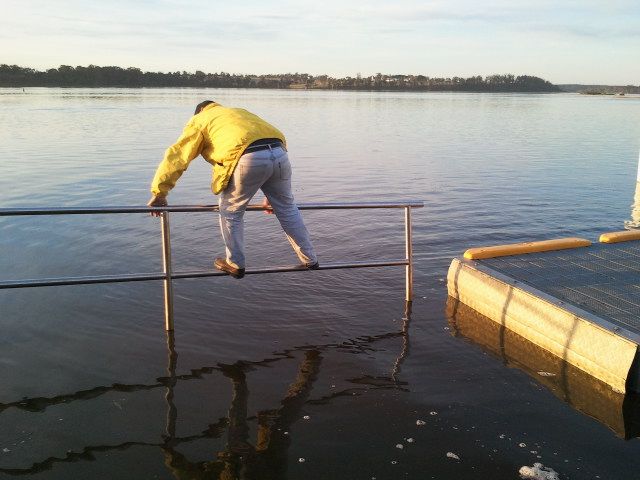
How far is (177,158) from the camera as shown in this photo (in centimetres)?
495

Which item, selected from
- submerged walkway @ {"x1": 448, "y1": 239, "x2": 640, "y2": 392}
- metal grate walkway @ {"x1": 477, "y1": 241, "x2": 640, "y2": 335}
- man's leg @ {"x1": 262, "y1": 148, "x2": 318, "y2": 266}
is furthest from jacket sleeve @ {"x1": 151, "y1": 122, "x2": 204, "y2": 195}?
metal grate walkway @ {"x1": 477, "y1": 241, "x2": 640, "y2": 335}

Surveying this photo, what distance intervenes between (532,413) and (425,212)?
27.6 feet

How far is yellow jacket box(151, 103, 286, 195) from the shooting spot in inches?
192

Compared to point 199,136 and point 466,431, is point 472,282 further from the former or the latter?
point 199,136

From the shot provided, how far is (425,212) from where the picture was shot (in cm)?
1261

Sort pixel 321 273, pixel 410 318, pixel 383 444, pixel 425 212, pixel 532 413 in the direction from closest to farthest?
pixel 383 444 → pixel 532 413 → pixel 410 318 → pixel 321 273 → pixel 425 212

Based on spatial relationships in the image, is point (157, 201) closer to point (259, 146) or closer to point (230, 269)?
point (230, 269)

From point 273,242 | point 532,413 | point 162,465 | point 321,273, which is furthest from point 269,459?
point 273,242

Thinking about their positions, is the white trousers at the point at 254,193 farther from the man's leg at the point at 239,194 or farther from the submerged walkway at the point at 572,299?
the submerged walkway at the point at 572,299

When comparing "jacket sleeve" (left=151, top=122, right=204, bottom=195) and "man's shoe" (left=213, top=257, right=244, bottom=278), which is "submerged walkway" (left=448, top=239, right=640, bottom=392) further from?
"jacket sleeve" (left=151, top=122, right=204, bottom=195)

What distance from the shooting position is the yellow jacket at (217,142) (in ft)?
16.0

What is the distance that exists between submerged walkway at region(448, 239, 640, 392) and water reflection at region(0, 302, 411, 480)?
3.73ft

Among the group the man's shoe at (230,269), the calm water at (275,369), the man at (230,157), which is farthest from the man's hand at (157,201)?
the calm water at (275,369)

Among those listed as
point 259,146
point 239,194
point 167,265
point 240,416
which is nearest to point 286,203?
point 239,194
